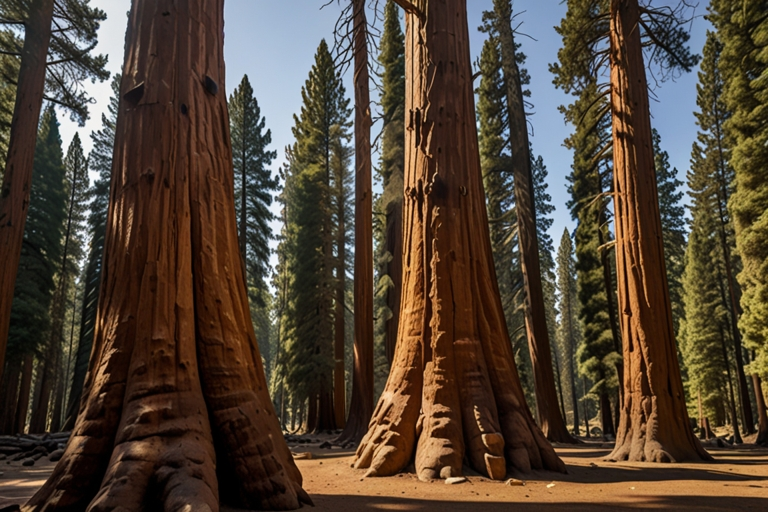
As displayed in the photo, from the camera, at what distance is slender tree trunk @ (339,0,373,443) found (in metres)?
12.9

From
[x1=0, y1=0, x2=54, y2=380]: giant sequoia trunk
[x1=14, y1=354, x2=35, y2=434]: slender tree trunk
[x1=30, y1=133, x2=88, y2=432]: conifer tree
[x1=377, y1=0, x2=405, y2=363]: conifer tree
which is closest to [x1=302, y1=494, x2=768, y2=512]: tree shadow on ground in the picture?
[x1=0, y1=0, x2=54, y2=380]: giant sequoia trunk

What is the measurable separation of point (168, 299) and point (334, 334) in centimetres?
2025

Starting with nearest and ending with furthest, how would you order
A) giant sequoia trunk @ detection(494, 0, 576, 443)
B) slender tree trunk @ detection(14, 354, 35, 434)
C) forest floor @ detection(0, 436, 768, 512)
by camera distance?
1. forest floor @ detection(0, 436, 768, 512)
2. giant sequoia trunk @ detection(494, 0, 576, 443)
3. slender tree trunk @ detection(14, 354, 35, 434)

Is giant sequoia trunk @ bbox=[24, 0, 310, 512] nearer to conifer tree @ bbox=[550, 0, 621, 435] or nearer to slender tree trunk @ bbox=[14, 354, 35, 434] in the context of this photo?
conifer tree @ bbox=[550, 0, 621, 435]

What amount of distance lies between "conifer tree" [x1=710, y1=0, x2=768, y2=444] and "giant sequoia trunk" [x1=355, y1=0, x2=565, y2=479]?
12.9 m

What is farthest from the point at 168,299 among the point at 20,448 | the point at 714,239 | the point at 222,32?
the point at 714,239

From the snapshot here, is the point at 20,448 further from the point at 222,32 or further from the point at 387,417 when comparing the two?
the point at 222,32

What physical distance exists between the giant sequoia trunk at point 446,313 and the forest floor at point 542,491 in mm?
350

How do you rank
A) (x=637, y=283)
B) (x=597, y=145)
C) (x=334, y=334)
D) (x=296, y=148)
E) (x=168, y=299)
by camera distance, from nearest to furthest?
1. (x=168, y=299)
2. (x=637, y=283)
3. (x=597, y=145)
4. (x=334, y=334)
5. (x=296, y=148)

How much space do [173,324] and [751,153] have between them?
61.0 feet

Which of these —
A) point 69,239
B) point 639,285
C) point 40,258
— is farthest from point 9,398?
point 639,285

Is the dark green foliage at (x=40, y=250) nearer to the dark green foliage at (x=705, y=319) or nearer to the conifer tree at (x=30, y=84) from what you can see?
the conifer tree at (x=30, y=84)

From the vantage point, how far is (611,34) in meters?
10.5

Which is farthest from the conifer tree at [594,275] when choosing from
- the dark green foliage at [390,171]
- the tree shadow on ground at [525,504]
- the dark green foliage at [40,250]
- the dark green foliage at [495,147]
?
the dark green foliage at [40,250]
